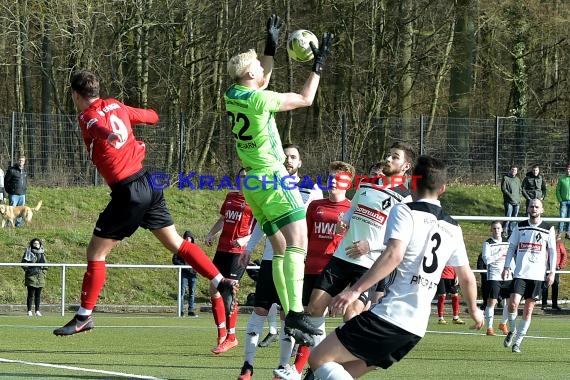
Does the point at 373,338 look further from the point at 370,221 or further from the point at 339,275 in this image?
the point at 370,221

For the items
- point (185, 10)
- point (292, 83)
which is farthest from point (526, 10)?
point (185, 10)

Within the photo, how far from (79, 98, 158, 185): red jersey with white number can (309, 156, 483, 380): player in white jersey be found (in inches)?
115

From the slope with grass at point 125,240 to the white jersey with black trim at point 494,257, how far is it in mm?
6582

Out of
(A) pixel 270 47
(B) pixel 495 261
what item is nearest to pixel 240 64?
(A) pixel 270 47

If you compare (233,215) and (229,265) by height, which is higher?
(233,215)

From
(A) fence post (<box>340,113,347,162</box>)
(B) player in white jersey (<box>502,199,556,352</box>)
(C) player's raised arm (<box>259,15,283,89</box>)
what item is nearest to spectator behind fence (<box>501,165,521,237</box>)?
(A) fence post (<box>340,113,347,162</box>)

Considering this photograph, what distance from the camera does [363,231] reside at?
9.73 m

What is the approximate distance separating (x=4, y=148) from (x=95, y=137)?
77.2ft

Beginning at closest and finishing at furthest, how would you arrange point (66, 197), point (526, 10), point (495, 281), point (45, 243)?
1. point (495, 281)
2. point (45, 243)
3. point (66, 197)
4. point (526, 10)

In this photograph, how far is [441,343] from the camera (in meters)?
14.7

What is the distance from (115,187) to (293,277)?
1.70m

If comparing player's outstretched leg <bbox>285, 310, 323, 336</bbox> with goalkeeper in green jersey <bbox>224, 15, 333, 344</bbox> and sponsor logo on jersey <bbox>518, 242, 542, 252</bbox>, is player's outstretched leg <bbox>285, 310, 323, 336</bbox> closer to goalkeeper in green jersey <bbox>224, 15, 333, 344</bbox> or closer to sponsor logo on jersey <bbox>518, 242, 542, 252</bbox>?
goalkeeper in green jersey <bbox>224, 15, 333, 344</bbox>

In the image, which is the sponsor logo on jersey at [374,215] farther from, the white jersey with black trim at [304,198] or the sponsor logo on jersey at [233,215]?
the sponsor logo on jersey at [233,215]

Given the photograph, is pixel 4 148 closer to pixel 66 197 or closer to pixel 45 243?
pixel 66 197
